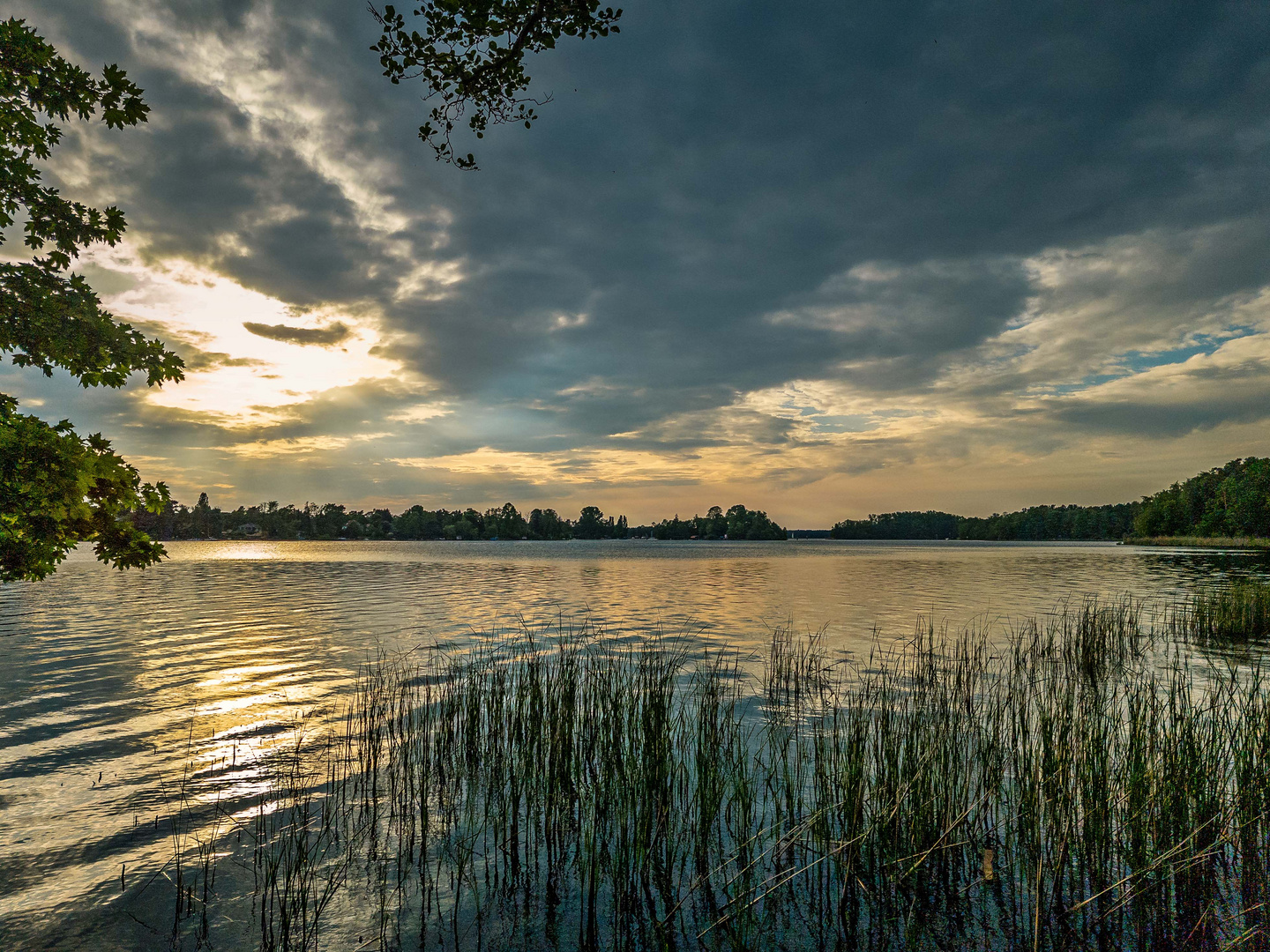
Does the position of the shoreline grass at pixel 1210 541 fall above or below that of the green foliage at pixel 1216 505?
below

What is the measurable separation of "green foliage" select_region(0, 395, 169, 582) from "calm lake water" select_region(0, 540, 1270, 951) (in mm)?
3290

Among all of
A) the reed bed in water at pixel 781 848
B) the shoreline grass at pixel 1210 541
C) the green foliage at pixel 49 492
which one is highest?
the green foliage at pixel 49 492

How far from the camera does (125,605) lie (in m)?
29.8

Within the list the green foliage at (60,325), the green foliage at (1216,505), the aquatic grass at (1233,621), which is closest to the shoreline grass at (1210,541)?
→ the green foliage at (1216,505)

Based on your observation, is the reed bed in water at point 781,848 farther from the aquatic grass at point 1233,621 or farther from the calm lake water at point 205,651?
the aquatic grass at point 1233,621

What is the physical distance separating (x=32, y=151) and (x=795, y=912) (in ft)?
42.3

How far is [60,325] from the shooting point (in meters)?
7.60

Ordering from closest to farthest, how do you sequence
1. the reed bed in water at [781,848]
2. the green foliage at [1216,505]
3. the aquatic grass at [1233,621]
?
the reed bed in water at [781,848]
the aquatic grass at [1233,621]
the green foliage at [1216,505]

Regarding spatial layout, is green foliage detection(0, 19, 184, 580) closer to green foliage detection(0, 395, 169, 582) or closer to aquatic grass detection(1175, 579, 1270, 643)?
green foliage detection(0, 395, 169, 582)

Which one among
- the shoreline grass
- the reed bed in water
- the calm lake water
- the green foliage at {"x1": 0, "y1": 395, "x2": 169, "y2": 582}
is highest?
the green foliage at {"x1": 0, "y1": 395, "x2": 169, "y2": 582}

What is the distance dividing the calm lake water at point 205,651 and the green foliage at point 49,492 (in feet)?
10.8

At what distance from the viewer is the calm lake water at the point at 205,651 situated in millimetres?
6387

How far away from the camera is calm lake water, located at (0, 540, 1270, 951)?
21.0ft

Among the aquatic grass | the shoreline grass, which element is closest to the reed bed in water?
the aquatic grass
